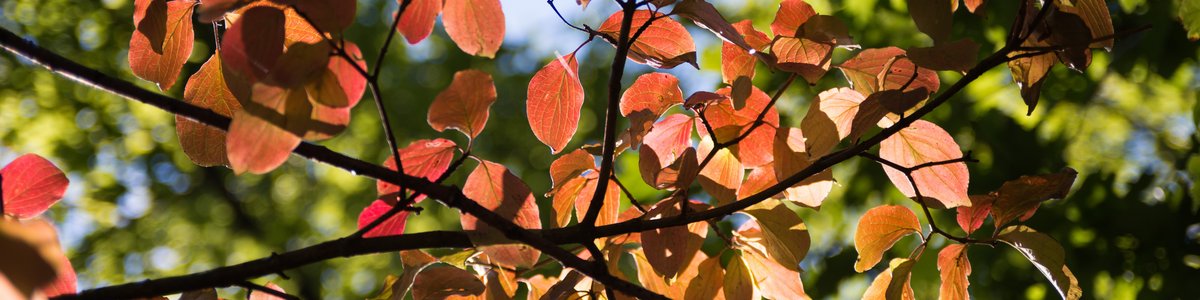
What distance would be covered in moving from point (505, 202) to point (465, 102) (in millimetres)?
99

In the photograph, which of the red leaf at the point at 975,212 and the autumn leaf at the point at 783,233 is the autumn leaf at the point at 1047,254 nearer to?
the red leaf at the point at 975,212

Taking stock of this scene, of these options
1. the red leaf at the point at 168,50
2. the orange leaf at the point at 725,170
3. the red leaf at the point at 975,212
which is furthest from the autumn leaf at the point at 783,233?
the red leaf at the point at 168,50

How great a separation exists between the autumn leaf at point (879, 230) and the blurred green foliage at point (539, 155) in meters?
1.26

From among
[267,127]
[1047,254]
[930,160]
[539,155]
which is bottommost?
[1047,254]

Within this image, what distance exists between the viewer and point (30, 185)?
657mm

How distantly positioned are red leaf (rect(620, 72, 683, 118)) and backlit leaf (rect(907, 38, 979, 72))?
23 centimetres

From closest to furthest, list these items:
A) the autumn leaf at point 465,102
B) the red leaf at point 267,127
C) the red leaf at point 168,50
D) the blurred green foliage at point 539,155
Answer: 1. the red leaf at point 267,127
2. the autumn leaf at point 465,102
3. the red leaf at point 168,50
4. the blurred green foliage at point 539,155

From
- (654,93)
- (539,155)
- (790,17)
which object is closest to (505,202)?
(654,93)

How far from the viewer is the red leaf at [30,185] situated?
0.65m

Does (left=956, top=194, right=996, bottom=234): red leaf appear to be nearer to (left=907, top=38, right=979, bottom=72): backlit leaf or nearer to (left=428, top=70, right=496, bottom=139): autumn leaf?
(left=907, top=38, right=979, bottom=72): backlit leaf

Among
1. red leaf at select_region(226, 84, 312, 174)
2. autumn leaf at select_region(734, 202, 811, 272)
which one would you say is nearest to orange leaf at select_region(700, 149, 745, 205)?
autumn leaf at select_region(734, 202, 811, 272)

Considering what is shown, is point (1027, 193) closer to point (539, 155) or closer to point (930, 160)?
point (930, 160)

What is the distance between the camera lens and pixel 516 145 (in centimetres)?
534

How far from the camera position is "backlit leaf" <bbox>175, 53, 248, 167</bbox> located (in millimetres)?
671
